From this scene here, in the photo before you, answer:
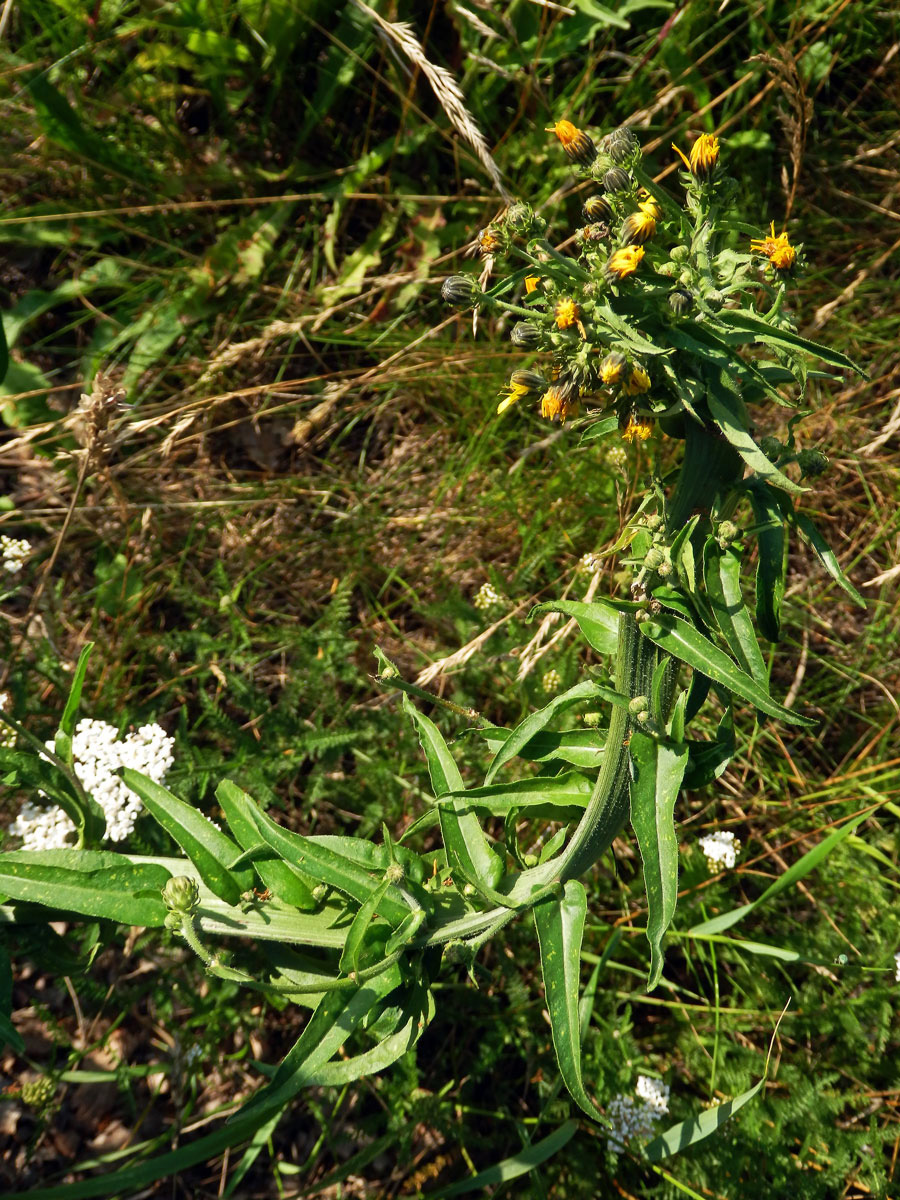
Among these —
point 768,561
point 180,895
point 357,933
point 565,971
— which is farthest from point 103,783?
point 768,561

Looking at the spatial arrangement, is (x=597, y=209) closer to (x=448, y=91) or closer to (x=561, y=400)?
(x=561, y=400)

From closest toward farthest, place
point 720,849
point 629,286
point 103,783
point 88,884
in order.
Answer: point 629,286 → point 88,884 → point 103,783 → point 720,849

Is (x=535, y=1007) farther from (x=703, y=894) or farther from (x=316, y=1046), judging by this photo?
(x=316, y=1046)

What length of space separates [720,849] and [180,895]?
2.08m

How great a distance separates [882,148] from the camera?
3.97 meters

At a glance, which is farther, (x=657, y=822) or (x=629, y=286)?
(x=657, y=822)

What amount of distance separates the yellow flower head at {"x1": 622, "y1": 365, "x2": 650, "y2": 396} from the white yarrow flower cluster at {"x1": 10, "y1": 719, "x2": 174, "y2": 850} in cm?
180

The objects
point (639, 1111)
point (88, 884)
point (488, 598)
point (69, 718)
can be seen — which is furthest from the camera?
point (488, 598)

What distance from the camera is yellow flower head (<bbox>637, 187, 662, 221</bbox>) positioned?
6.43ft

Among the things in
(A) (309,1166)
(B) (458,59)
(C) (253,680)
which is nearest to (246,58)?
(B) (458,59)

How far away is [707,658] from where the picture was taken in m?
2.00

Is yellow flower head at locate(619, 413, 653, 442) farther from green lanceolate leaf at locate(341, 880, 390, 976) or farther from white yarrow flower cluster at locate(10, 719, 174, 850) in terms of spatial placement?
white yarrow flower cluster at locate(10, 719, 174, 850)

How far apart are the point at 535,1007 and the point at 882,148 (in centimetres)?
385

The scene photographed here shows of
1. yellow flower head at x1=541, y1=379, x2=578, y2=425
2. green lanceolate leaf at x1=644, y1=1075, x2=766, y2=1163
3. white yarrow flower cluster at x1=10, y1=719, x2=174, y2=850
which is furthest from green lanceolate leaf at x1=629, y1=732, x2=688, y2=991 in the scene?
white yarrow flower cluster at x1=10, y1=719, x2=174, y2=850
